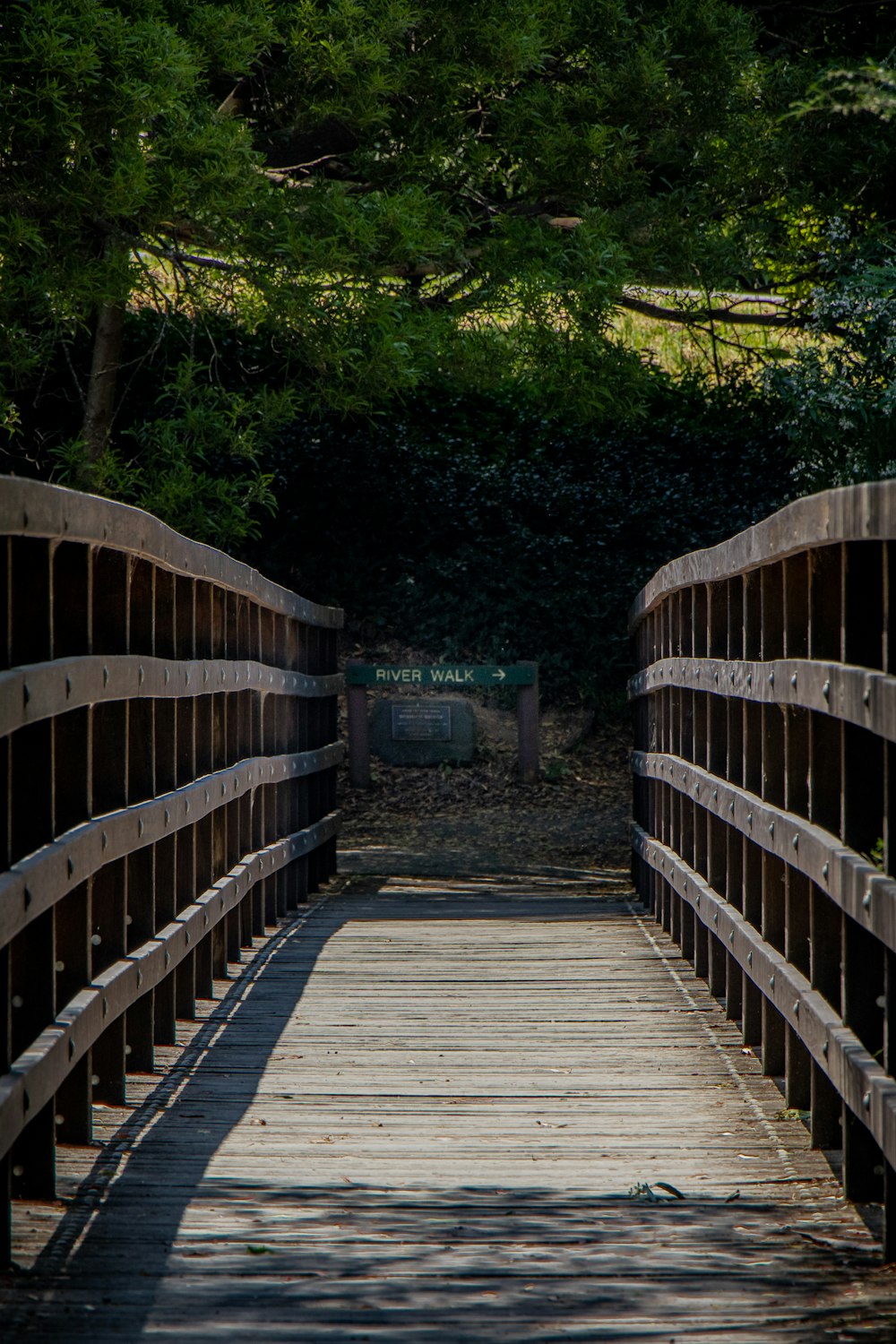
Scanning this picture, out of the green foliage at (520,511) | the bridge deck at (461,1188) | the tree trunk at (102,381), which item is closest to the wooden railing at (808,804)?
the bridge deck at (461,1188)

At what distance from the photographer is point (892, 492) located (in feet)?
8.03

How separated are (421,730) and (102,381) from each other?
12.5 ft

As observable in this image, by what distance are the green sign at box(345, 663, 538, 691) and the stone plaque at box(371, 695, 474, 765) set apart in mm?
764

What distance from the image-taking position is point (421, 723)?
42.7 ft

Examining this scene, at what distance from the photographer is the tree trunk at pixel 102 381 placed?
10.9 m

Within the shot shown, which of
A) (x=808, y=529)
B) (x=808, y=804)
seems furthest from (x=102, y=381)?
(x=808, y=529)

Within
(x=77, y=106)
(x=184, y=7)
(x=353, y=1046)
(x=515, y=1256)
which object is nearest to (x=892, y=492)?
(x=515, y=1256)

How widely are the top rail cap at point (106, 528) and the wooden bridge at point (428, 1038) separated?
0.05 feet

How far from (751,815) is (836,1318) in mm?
1749

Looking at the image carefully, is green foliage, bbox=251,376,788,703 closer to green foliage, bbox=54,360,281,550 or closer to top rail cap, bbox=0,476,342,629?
green foliage, bbox=54,360,281,550

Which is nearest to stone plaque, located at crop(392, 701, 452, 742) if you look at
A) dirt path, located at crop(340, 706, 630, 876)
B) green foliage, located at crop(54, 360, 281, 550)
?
dirt path, located at crop(340, 706, 630, 876)

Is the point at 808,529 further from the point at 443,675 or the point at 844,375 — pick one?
the point at 844,375

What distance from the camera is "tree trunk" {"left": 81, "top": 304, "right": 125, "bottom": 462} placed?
10.9 meters

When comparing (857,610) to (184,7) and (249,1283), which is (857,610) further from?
(184,7)
